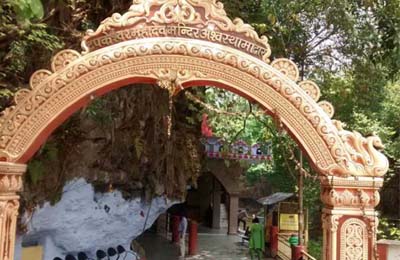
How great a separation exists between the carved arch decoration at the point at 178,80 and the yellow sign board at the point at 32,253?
159 inches

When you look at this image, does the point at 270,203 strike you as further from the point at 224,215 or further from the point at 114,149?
the point at 224,215

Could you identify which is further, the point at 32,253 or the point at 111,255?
the point at 111,255

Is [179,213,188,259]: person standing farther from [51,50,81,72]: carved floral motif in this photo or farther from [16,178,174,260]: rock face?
[51,50,81,72]: carved floral motif

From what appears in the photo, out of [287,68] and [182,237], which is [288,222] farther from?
[287,68]

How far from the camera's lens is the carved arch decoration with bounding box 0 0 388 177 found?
345cm

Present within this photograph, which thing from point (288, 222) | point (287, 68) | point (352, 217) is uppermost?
point (287, 68)

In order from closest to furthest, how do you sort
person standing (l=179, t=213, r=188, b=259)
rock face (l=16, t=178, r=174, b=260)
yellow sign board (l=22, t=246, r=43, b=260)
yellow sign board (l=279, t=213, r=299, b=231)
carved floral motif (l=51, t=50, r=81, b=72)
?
carved floral motif (l=51, t=50, r=81, b=72) → yellow sign board (l=22, t=246, r=43, b=260) → rock face (l=16, t=178, r=174, b=260) → yellow sign board (l=279, t=213, r=299, b=231) → person standing (l=179, t=213, r=188, b=259)

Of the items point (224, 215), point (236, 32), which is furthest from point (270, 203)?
point (236, 32)

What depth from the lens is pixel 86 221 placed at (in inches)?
350

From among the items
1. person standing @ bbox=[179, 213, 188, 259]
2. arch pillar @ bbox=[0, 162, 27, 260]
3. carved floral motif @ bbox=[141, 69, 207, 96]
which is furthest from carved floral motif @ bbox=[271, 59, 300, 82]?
person standing @ bbox=[179, 213, 188, 259]

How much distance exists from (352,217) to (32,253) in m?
5.42

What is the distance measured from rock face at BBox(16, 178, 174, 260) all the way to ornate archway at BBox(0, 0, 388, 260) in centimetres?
398

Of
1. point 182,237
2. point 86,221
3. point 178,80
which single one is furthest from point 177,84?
point 182,237

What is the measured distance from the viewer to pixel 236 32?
353 centimetres
